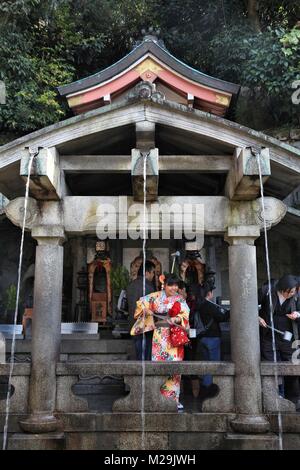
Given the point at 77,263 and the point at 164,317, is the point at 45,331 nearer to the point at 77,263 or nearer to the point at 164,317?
the point at 164,317

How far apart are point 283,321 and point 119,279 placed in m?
5.90

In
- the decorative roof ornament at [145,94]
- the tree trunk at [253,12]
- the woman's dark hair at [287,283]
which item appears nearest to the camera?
the decorative roof ornament at [145,94]

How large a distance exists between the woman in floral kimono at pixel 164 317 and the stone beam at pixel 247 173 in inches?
62.4

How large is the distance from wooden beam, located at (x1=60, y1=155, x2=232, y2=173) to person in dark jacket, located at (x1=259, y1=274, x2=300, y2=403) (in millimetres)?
1923

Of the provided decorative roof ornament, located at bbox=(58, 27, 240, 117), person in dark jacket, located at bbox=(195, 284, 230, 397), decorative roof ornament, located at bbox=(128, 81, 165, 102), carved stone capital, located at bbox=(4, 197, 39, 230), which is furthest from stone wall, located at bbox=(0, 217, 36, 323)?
decorative roof ornament, located at bbox=(128, 81, 165, 102)

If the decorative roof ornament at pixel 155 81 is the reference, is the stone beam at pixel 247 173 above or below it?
below

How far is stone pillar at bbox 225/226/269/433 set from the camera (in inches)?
220

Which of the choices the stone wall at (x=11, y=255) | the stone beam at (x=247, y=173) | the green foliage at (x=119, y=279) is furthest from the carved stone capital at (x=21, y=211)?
the stone wall at (x=11, y=255)

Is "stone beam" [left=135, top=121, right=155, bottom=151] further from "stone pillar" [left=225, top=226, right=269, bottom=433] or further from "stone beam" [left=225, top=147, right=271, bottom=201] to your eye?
"stone pillar" [left=225, top=226, right=269, bottom=433]

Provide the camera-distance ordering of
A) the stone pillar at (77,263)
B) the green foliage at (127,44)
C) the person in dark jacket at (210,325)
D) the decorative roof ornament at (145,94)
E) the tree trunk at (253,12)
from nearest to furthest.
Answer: the decorative roof ornament at (145,94)
the person in dark jacket at (210,325)
the stone pillar at (77,263)
the green foliage at (127,44)
the tree trunk at (253,12)

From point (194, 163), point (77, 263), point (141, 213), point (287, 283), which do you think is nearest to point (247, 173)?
point (194, 163)

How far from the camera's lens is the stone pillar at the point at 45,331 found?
18.4ft

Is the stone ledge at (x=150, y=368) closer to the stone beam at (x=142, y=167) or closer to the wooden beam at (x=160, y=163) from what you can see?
the stone beam at (x=142, y=167)
